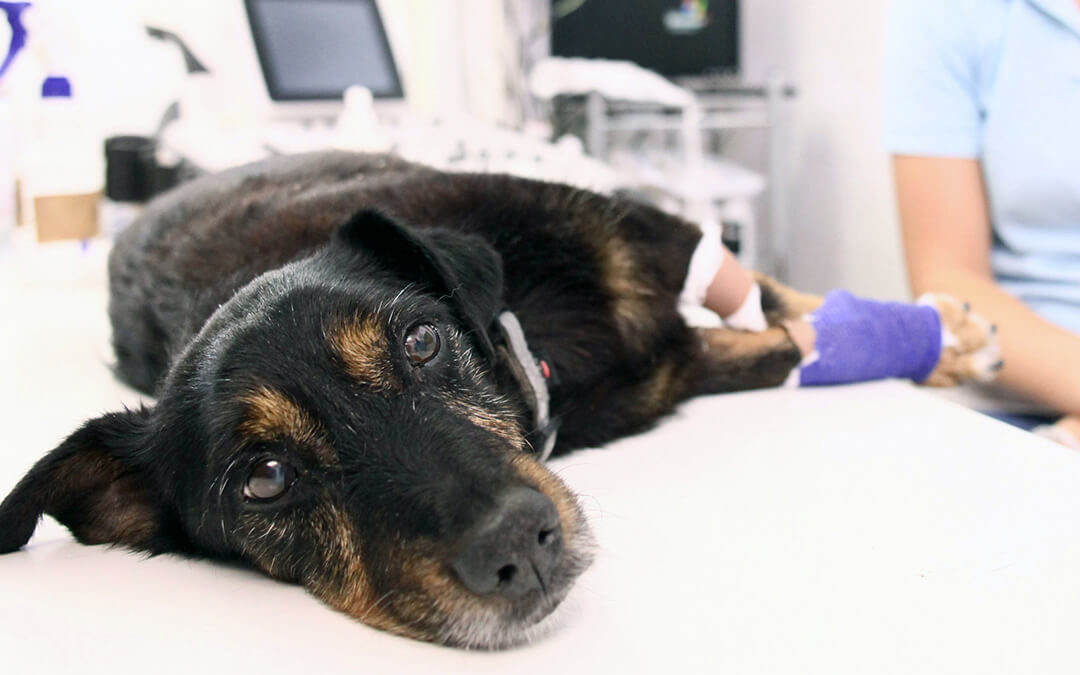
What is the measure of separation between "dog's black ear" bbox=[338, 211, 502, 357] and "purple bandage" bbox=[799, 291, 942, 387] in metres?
0.61

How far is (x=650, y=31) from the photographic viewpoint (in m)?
4.11

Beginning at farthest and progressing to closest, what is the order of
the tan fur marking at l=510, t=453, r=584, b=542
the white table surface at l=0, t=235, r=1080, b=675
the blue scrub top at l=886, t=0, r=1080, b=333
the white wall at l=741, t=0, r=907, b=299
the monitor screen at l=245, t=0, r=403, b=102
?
1. the white wall at l=741, t=0, r=907, b=299
2. the monitor screen at l=245, t=0, r=403, b=102
3. the blue scrub top at l=886, t=0, r=1080, b=333
4. the tan fur marking at l=510, t=453, r=584, b=542
5. the white table surface at l=0, t=235, r=1080, b=675

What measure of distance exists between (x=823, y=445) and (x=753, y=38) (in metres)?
4.05

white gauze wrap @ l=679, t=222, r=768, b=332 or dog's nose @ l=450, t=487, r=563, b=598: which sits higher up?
dog's nose @ l=450, t=487, r=563, b=598

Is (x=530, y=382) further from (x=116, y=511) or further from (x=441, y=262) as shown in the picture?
(x=116, y=511)

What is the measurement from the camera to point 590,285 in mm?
1418

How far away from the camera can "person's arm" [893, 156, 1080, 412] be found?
157 cm

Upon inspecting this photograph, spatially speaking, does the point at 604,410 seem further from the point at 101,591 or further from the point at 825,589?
the point at 101,591

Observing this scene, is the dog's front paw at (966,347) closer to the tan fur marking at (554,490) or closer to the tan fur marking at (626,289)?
the tan fur marking at (626,289)

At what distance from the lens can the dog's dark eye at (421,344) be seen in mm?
973

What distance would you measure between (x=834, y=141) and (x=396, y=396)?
12.0ft

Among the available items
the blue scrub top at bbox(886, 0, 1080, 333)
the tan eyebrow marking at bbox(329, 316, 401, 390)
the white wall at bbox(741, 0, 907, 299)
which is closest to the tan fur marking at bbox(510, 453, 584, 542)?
the tan eyebrow marking at bbox(329, 316, 401, 390)

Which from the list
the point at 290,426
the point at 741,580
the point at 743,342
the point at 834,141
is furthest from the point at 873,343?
the point at 834,141

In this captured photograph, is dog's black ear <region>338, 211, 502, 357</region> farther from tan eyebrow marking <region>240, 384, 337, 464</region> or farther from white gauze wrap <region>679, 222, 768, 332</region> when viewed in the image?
white gauze wrap <region>679, 222, 768, 332</region>
